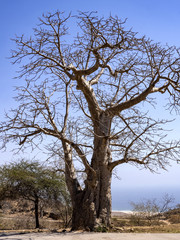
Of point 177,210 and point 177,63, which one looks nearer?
point 177,63

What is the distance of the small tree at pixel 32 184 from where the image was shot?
39.1 feet

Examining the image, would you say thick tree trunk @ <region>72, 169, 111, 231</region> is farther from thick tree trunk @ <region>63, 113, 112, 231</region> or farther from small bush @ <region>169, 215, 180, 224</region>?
small bush @ <region>169, 215, 180, 224</region>

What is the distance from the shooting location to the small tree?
11.9 metres

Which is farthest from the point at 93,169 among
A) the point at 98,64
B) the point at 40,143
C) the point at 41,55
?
the point at 41,55

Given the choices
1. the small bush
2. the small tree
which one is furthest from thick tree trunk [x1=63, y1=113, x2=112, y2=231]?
the small bush

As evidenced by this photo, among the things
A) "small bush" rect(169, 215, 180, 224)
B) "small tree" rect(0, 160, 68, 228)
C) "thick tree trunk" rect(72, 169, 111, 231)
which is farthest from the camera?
"small tree" rect(0, 160, 68, 228)

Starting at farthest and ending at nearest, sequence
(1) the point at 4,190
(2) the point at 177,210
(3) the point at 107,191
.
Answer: (2) the point at 177,210 → (1) the point at 4,190 → (3) the point at 107,191

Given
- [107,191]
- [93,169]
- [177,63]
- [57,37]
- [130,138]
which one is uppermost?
[57,37]

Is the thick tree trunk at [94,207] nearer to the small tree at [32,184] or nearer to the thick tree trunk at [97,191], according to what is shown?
the thick tree trunk at [97,191]

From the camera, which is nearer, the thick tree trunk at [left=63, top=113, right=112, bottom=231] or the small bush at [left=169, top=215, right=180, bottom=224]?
the thick tree trunk at [left=63, top=113, right=112, bottom=231]

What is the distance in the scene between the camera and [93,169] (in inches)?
297

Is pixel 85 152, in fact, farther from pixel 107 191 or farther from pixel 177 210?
pixel 177 210

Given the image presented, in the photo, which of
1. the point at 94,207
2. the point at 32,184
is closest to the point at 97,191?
the point at 94,207

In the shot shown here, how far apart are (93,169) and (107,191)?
763mm
